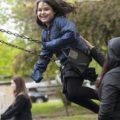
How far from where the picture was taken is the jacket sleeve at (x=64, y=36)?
6.62 meters

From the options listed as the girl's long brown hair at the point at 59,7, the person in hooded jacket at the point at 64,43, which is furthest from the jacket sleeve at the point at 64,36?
the girl's long brown hair at the point at 59,7

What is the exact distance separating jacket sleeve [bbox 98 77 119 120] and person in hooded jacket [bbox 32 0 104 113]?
81cm

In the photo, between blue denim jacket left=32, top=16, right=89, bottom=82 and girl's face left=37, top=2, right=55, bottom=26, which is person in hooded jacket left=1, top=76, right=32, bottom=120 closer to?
blue denim jacket left=32, top=16, right=89, bottom=82

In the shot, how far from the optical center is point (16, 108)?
10.1 m

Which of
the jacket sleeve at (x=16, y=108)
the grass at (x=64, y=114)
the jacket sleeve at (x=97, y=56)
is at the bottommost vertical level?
the grass at (x=64, y=114)

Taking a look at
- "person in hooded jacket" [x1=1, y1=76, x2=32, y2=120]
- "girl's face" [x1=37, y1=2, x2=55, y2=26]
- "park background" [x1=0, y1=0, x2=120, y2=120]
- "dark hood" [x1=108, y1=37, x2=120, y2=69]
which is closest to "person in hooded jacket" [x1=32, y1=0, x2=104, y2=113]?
"girl's face" [x1=37, y1=2, x2=55, y2=26]

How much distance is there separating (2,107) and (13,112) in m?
3.30

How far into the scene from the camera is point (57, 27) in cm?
681

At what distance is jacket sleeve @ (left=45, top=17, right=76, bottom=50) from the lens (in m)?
6.62

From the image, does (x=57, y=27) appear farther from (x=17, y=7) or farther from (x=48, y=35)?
(x=17, y=7)

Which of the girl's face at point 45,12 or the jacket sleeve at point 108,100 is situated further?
the girl's face at point 45,12

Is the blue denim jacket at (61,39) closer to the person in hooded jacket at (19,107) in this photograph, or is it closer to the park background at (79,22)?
the person in hooded jacket at (19,107)

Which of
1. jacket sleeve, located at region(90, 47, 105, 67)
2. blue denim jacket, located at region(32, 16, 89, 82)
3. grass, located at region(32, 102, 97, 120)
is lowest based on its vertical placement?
grass, located at region(32, 102, 97, 120)

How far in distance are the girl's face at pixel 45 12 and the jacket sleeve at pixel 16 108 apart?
3473 millimetres
